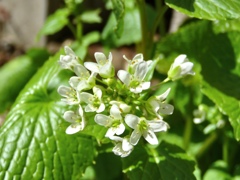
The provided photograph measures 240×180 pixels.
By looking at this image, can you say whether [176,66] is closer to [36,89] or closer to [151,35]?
[151,35]

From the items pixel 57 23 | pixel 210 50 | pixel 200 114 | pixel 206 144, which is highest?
pixel 57 23

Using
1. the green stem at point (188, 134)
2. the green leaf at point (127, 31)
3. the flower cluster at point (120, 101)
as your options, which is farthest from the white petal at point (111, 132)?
the green leaf at point (127, 31)

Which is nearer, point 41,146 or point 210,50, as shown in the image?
point 41,146

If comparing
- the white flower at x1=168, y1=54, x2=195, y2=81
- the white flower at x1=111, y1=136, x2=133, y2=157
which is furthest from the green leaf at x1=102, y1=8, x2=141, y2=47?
the white flower at x1=111, y1=136, x2=133, y2=157

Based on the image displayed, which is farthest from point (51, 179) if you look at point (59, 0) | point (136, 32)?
point (59, 0)

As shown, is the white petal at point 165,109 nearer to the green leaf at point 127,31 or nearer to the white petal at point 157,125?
the white petal at point 157,125

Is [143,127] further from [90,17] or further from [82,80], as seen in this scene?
[90,17]

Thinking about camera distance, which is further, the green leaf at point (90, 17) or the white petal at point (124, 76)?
the green leaf at point (90, 17)

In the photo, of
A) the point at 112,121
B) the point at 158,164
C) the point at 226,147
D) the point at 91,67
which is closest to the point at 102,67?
the point at 91,67

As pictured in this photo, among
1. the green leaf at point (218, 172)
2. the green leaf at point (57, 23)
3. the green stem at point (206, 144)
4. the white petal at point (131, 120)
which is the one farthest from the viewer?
the green leaf at point (57, 23)
